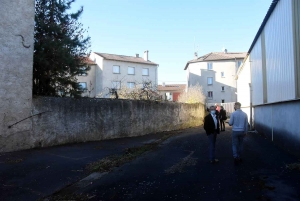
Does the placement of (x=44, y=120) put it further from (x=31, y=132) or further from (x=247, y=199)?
(x=247, y=199)

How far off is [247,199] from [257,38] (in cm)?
1180

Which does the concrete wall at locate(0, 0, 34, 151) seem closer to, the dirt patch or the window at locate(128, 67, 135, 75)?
the dirt patch

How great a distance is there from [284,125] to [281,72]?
6.20ft

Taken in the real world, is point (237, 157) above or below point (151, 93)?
below

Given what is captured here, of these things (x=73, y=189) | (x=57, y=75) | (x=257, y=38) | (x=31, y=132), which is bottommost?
(x=73, y=189)

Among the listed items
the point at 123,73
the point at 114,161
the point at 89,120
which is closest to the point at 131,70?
the point at 123,73

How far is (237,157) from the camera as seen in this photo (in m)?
6.79

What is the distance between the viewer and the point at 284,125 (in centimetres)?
870

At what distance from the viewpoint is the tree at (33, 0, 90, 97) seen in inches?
404

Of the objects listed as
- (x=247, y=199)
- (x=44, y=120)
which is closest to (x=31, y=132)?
(x=44, y=120)

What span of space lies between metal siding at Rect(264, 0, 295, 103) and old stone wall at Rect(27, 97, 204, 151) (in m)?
6.88

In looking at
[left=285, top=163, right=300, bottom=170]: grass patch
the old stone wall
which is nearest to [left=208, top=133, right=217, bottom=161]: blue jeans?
[left=285, top=163, right=300, bottom=170]: grass patch

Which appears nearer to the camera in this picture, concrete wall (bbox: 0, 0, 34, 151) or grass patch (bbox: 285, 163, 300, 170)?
grass patch (bbox: 285, 163, 300, 170)

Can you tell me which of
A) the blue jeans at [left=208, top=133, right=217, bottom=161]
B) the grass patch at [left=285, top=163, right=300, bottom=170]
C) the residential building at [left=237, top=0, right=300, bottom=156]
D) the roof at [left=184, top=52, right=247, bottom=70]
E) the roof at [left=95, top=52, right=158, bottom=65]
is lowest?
the grass patch at [left=285, top=163, right=300, bottom=170]
